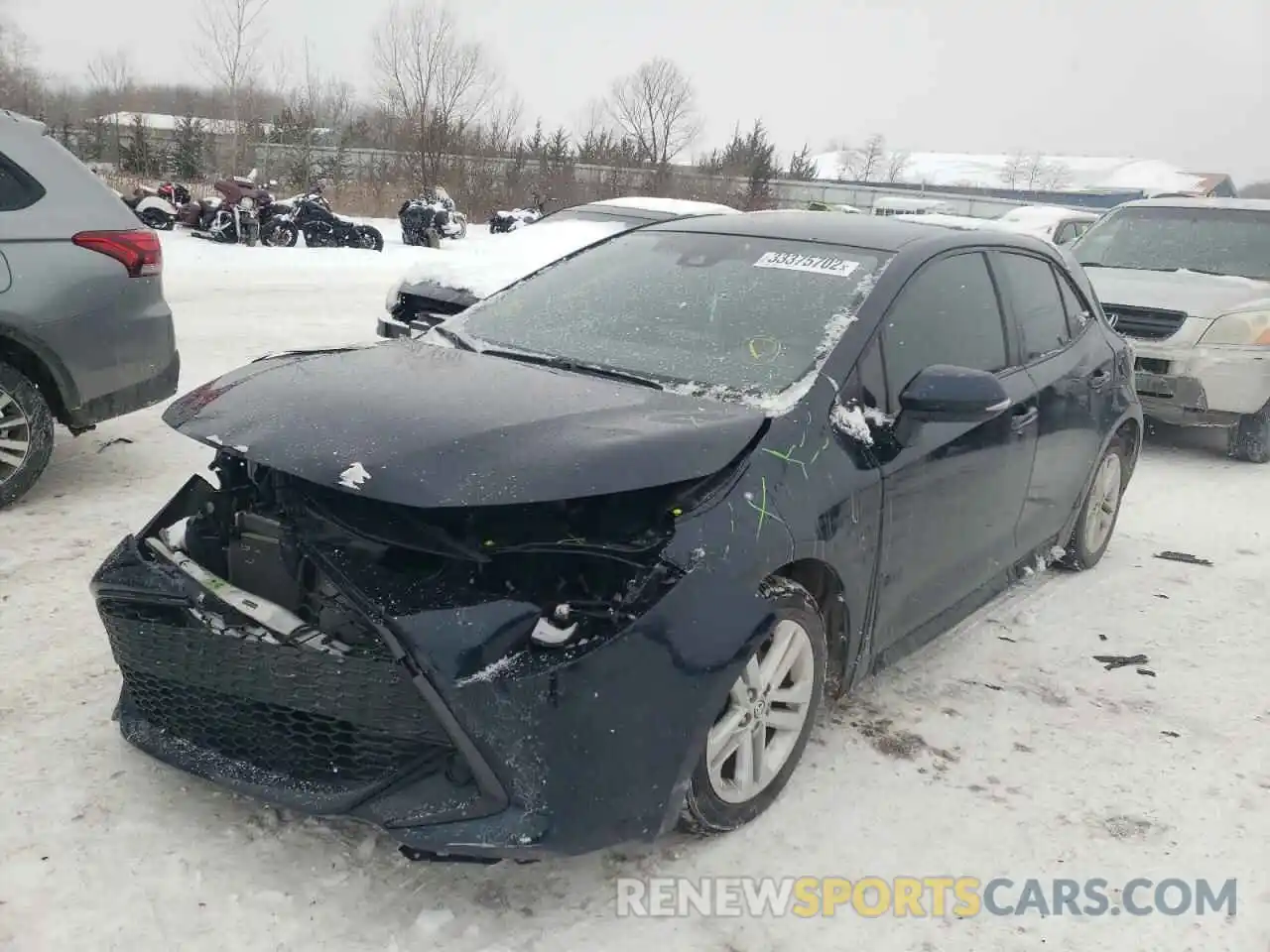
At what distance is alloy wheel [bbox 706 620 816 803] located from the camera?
2.57 meters

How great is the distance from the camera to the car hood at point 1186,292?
23.9ft

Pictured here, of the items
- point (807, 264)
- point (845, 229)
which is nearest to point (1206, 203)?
point (845, 229)

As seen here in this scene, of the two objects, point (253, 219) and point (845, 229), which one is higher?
point (845, 229)

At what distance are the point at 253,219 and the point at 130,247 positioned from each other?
45.9 ft

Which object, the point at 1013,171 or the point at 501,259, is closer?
the point at 501,259

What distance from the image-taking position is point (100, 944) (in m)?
2.17

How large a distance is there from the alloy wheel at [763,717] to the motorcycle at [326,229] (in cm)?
1750

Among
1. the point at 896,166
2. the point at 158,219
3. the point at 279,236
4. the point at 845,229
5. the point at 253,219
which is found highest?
the point at 896,166

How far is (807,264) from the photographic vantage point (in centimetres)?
351

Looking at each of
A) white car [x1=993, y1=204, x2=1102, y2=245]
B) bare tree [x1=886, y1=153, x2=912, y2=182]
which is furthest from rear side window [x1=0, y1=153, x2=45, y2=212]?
bare tree [x1=886, y1=153, x2=912, y2=182]

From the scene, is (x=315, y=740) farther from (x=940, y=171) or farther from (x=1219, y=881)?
(x=940, y=171)

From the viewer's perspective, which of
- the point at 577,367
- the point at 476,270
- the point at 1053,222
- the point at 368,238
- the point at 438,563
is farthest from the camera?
the point at 368,238

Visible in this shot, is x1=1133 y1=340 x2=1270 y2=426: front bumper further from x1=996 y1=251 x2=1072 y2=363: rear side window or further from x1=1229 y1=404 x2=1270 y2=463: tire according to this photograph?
x1=996 y1=251 x2=1072 y2=363: rear side window

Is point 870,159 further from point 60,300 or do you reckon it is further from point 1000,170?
point 60,300
